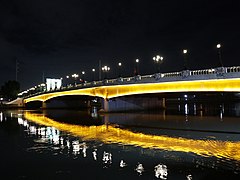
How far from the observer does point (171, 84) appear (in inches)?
→ 1555

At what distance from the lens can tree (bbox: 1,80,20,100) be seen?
121 metres

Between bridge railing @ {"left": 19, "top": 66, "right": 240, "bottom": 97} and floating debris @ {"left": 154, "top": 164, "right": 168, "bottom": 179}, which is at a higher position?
bridge railing @ {"left": 19, "top": 66, "right": 240, "bottom": 97}

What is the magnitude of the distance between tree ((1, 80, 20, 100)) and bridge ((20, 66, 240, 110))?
233ft

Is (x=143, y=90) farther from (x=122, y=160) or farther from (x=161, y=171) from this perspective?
(x=161, y=171)

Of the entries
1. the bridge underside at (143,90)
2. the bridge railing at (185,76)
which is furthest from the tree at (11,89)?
the bridge railing at (185,76)

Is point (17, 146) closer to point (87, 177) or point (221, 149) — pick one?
point (87, 177)

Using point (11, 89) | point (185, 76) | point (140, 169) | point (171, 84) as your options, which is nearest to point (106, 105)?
point (171, 84)

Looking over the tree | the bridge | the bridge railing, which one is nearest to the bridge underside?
the bridge

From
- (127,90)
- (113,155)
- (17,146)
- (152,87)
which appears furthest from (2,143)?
(127,90)

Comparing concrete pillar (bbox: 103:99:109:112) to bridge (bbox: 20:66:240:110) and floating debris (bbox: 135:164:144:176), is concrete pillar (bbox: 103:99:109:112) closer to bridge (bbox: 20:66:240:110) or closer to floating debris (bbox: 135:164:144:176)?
bridge (bbox: 20:66:240:110)

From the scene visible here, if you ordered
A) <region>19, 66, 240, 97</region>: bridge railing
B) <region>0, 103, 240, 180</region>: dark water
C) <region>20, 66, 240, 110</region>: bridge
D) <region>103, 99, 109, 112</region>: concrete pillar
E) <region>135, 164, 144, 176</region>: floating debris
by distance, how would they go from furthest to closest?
<region>103, 99, 109, 112</region>: concrete pillar
<region>20, 66, 240, 110</region>: bridge
<region>19, 66, 240, 97</region>: bridge railing
<region>135, 164, 144, 176</region>: floating debris
<region>0, 103, 240, 180</region>: dark water

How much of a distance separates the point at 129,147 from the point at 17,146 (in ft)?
26.5

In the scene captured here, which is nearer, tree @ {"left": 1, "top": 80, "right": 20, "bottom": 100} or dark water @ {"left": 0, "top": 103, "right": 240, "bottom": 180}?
dark water @ {"left": 0, "top": 103, "right": 240, "bottom": 180}

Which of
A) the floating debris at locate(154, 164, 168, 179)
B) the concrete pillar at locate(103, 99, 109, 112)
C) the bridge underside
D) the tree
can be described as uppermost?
the tree
